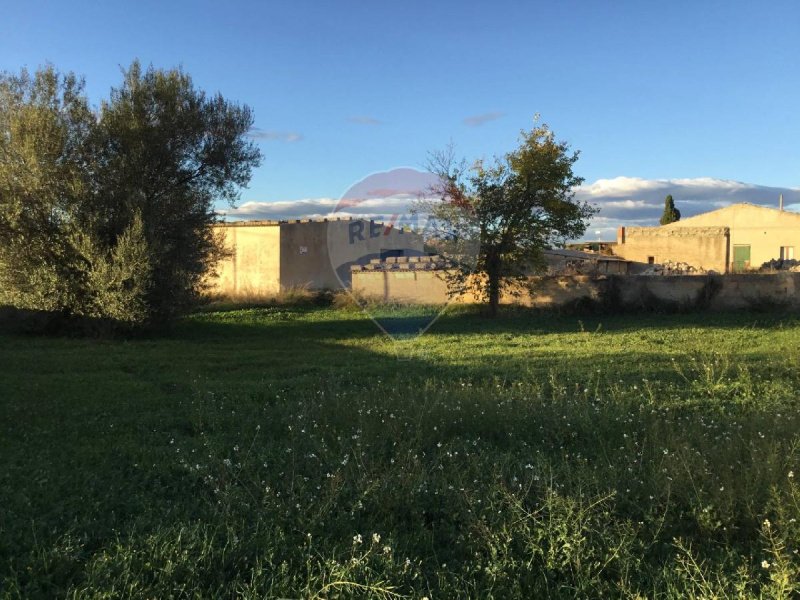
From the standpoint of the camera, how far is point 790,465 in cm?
414

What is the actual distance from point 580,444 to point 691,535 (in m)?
1.69

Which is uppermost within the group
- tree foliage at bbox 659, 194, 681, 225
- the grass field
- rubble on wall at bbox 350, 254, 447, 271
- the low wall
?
tree foliage at bbox 659, 194, 681, 225

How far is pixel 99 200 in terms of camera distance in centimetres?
1448

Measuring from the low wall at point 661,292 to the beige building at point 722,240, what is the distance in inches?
750

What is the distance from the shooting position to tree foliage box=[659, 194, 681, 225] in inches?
2324

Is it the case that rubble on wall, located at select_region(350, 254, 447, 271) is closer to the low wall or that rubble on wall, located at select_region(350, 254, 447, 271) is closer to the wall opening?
the low wall

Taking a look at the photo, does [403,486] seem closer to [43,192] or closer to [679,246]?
[43,192]

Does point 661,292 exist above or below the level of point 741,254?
below

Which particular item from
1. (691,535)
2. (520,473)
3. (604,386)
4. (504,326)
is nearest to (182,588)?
(520,473)

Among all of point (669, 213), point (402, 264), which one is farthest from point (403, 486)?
point (669, 213)

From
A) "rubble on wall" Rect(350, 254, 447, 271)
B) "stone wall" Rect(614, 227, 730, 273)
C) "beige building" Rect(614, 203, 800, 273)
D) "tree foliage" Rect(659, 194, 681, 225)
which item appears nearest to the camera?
"rubble on wall" Rect(350, 254, 447, 271)

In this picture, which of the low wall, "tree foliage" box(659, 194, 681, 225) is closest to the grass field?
the low wall

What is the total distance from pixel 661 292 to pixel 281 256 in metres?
16.6

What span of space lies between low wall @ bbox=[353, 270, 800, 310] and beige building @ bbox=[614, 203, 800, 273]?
19.0 m
